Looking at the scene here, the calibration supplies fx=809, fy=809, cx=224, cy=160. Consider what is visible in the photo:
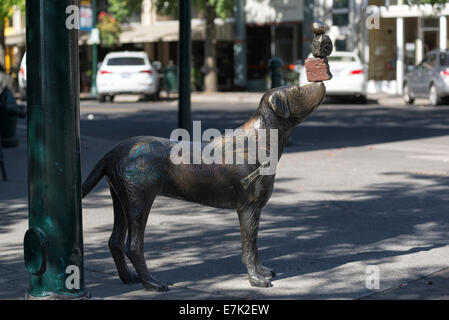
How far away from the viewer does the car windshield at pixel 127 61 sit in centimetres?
2786

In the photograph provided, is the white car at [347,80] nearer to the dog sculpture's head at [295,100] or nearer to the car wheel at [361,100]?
the car wheel at [361,100]

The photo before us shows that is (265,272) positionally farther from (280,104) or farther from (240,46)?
(240,46)

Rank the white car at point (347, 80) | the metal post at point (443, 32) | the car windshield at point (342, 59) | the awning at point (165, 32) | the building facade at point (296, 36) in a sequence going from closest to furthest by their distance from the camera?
the white car at point (347, 80)
the car windshield at point (342, 59)
the metal post at point (443, 32)
the building facade at point (296, 36)
the awning at point (165, 32)

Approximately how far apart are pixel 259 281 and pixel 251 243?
25cm

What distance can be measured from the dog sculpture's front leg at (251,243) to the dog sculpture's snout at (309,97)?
2.29 ft

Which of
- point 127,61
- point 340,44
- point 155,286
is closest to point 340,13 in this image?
point 340,44

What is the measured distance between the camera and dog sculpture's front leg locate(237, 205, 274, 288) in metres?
5.15

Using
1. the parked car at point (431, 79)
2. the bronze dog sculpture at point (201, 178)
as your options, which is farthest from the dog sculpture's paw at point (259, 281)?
the parked car at point (431, 79)

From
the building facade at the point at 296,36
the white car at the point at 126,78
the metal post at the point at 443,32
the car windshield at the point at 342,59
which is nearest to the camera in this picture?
the car windshield at the point at 342,59

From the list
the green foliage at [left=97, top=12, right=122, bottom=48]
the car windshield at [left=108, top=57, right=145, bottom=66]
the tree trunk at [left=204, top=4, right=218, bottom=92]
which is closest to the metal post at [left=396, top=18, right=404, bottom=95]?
the tree trunk at [left=204, top=4, right=218, bottom=92]

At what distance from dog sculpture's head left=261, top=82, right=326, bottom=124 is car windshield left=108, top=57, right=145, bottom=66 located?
2309 centimetres

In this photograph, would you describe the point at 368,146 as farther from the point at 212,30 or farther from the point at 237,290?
the point at 212,30

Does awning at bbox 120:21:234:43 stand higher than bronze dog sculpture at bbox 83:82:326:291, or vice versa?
awning at bbox 120:21:234:43

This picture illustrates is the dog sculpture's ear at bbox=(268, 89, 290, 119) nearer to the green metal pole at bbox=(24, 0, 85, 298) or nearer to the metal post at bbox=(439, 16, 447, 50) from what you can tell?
the green metal pole at bbox=(24, 0, 85, 298)
